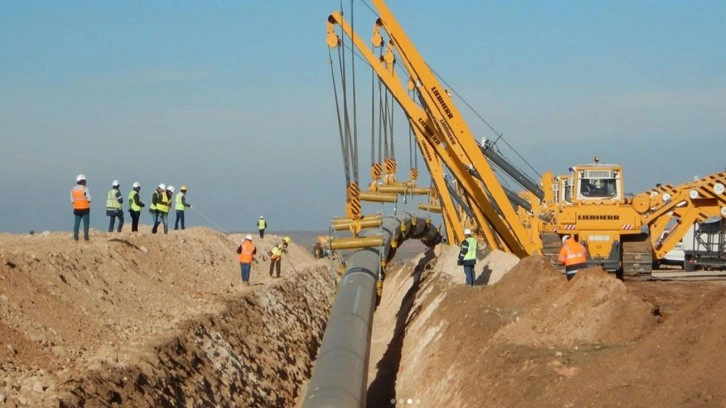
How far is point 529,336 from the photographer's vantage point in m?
20.9

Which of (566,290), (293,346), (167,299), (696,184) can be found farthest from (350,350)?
(696,184)

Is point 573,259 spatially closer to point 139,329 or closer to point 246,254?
point 139,329

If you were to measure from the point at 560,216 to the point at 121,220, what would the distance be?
1240 cm

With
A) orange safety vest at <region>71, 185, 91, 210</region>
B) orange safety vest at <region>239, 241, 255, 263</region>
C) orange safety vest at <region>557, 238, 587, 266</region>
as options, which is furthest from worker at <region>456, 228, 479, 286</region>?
orange safety vest at <region>71, 185, 91, 210</region>

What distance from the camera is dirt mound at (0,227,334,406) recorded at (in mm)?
16375

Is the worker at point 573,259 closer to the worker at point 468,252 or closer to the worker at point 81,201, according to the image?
the worker at point 468,252

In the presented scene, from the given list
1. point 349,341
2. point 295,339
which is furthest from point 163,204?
point 349,341

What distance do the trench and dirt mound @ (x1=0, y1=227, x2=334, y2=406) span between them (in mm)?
34

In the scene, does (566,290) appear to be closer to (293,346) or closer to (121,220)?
(293,346)

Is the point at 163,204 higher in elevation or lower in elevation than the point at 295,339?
higher

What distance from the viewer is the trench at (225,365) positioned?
16.4 metres

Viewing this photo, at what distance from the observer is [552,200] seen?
34.0 metres

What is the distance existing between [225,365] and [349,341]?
387cm

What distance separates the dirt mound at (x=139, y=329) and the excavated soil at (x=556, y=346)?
10.3 feet
